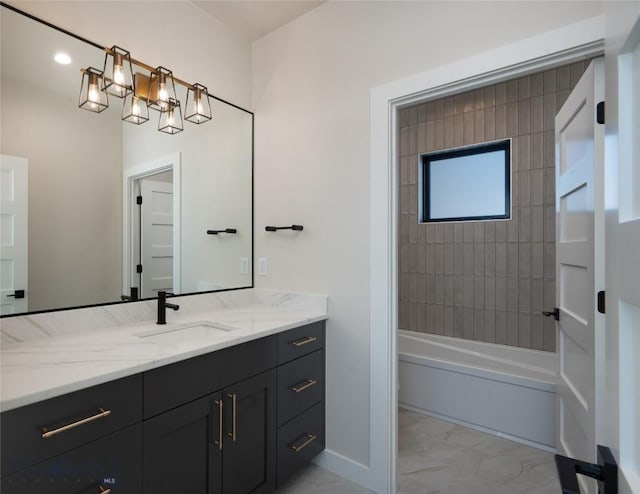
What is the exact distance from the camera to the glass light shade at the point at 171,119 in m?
1.84

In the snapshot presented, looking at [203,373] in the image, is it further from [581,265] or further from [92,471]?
[581,265]

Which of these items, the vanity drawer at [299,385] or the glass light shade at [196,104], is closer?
the vanity drawer at [299,385]

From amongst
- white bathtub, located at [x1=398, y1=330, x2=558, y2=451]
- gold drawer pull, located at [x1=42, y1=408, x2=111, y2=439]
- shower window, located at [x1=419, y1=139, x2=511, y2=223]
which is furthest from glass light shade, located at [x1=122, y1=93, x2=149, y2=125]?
shower window, located at [x1=419, y1=139, x2=511, y2=223]

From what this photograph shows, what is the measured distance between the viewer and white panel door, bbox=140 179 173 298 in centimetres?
178

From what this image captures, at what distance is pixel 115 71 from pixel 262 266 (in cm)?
128

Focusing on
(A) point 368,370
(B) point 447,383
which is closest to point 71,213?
(A) point 368,370

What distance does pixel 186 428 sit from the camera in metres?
1.27

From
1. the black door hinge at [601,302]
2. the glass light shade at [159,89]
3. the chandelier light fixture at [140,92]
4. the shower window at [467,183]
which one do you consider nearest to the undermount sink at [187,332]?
the chandelier light fixture at [140,92]

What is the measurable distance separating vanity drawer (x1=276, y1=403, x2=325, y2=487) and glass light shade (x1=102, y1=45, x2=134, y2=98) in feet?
5.82

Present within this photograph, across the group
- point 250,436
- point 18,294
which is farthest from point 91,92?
point 250,436

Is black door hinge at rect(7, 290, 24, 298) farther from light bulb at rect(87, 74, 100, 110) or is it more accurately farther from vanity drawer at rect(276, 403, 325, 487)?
vanity drawer at rect(276, 403, 325, 487)

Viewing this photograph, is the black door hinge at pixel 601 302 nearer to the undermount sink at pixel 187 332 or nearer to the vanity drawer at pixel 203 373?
the vanity drawer at pixel 203 373

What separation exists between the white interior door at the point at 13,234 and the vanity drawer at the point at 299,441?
1237mm

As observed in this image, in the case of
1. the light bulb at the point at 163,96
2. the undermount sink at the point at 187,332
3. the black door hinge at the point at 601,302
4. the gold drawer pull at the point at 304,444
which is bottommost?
the gold drawer pull at the point at 304,444
